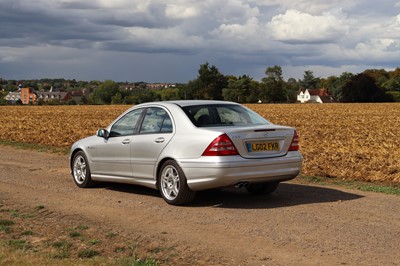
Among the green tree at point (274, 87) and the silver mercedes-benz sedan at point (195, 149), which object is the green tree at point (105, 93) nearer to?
the green tree at point (274, 87)

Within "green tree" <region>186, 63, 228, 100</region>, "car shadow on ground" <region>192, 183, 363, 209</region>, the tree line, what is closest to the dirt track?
"car shadow on ground" <region>192, 183, 363, 209</region>

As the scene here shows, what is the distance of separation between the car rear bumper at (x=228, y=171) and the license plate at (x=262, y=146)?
0.15 meters

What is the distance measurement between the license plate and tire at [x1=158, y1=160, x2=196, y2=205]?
1.02m

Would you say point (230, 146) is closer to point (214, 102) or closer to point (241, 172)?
point (241, 172)

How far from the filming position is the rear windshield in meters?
8.46

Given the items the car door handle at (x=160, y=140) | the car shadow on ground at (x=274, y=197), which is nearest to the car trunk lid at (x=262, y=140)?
the car shadow on ground at (x=274, y=197)

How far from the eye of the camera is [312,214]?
7.52 m

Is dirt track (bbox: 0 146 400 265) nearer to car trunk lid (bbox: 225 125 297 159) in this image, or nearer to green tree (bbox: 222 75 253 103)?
car trunk lid (bbox: 225 125 297 159)

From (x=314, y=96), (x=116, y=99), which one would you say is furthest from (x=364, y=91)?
(x=314, y=96)

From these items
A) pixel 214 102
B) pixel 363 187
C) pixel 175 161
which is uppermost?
pixel 214 102

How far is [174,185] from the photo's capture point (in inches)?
326

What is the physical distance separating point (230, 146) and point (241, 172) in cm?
39

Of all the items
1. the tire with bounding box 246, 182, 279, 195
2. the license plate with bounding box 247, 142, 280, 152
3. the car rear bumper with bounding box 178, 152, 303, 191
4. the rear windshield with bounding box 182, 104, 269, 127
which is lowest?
the tire with bounding box 246, 182, 279, 195

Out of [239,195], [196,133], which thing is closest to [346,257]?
[196,133]
